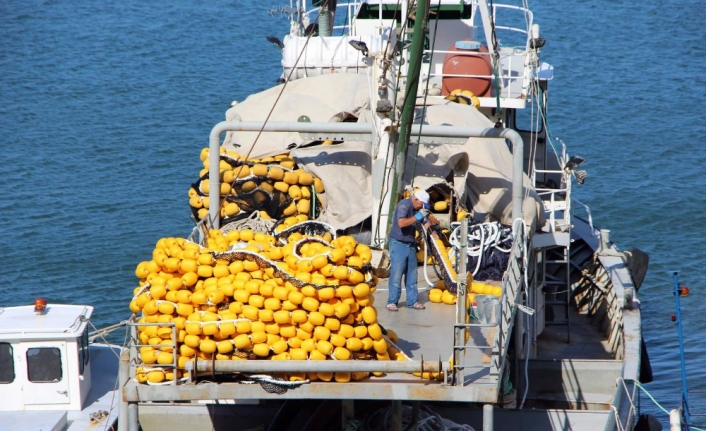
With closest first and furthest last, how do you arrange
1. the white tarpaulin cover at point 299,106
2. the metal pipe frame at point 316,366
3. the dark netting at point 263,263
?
the metal pipe frame at point 316,366 → the dark netting at point 263,263 → the white tarpaulin cover at point 299,106

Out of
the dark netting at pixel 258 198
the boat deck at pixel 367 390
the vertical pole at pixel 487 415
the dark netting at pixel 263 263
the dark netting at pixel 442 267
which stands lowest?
Result: the vertical pole at pixel 487 415

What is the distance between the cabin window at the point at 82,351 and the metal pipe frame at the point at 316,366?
6009mm

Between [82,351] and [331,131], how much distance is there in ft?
16.3

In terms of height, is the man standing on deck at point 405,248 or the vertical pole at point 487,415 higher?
the man standing on deck at point 405,248

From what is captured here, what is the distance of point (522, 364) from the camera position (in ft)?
43.1

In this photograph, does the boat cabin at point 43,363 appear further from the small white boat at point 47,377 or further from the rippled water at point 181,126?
the rippled water at point 181,126

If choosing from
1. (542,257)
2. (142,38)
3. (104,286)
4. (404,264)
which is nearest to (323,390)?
(404,264)

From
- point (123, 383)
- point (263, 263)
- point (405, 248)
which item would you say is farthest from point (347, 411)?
point (123, 383)

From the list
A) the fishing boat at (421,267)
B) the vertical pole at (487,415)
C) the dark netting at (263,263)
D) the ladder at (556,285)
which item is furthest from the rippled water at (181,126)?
the dark netting at (263,263)

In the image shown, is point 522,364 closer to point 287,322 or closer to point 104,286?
point 287,322

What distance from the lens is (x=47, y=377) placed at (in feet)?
46.6

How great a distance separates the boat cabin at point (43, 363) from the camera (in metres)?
13.9

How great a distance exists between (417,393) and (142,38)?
36.5 m

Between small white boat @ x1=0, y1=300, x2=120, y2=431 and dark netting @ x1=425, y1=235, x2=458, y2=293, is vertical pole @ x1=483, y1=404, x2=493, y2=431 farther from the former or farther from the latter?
small white boat @ x1=0, y1=300, x2=120, y2=431
